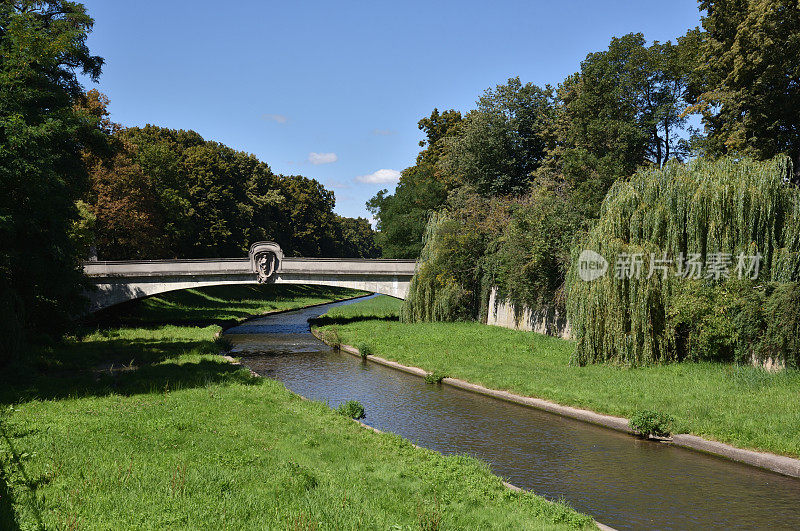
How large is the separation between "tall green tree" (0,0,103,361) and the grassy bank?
4.80 metres

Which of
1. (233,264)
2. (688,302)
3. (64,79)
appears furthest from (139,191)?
(688,302)

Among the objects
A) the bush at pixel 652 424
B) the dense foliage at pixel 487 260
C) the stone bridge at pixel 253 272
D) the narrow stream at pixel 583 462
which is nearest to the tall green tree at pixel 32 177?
the narrow stream at pixel 583 462

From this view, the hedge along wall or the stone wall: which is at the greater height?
the hedge along wall

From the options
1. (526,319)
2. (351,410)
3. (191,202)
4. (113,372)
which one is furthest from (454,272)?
(191,202)

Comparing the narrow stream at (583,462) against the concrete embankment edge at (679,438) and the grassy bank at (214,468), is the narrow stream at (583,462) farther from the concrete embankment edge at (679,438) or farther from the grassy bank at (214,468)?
the grassy bank at (214,468)

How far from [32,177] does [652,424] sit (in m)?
19.8

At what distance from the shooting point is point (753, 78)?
81.7ft

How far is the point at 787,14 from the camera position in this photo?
22.6 meters

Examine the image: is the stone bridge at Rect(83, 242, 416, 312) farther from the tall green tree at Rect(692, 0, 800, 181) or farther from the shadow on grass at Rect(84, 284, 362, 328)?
the tall green tree at Rect(692, 0, 800, 181)

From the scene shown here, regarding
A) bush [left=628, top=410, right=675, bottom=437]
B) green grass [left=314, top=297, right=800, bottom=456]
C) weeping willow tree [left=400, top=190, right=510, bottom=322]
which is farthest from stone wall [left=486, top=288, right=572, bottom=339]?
bush [left=628, top=410, right=675, bottom=437]

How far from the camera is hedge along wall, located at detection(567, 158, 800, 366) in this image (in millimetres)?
18531

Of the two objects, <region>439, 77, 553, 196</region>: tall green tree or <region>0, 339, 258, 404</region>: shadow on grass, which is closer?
<region>0, 339, 258, 404</region>: shadow on grass

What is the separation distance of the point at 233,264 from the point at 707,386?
1308 inches

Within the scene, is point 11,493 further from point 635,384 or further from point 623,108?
point 623,108
